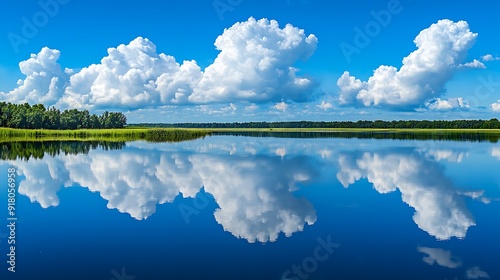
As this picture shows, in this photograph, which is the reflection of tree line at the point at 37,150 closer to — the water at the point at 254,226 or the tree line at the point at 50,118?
the water at the point at 254,226

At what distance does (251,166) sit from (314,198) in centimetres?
1543

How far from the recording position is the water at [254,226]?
458 inches

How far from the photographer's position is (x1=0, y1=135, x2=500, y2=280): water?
11.6 metres

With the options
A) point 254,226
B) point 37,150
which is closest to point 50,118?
point 37,150

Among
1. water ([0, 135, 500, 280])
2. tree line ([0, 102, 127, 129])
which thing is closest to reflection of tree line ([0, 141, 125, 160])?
water ([0, 135, 500, 280])

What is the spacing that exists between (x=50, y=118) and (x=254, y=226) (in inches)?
5469

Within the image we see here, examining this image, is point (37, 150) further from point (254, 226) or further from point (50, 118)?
point (50, 118)

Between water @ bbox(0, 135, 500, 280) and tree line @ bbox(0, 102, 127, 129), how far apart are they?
107 metres

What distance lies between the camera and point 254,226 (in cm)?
1620

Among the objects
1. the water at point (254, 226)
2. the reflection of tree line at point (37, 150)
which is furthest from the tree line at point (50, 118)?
the water at point (254, 226)

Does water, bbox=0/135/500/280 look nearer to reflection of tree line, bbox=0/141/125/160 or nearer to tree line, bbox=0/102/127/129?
reflection of tree line, bbox=0/141/125/160

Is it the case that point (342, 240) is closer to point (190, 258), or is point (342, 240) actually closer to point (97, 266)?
point (190, 258)

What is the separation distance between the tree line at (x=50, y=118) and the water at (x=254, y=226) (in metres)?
107

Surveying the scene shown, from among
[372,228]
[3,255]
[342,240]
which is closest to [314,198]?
[372,228]
